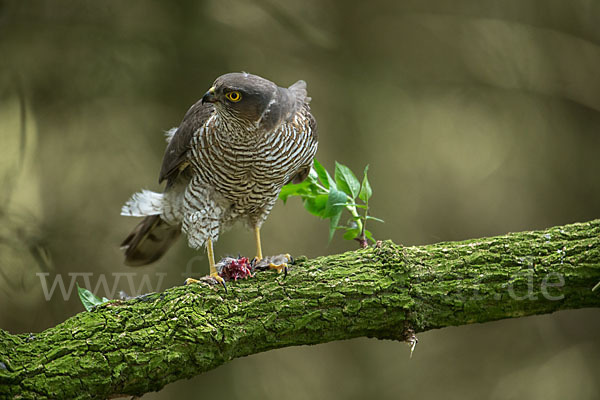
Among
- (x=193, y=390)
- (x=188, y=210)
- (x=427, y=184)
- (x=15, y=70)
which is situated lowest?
(x=193, y=390)

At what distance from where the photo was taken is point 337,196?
8.31 ft

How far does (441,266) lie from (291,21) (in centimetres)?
325

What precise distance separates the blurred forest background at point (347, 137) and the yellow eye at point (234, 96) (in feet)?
7.44

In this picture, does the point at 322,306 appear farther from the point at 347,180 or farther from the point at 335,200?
the point at 347,180

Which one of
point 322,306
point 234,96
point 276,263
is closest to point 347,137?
point 234,96

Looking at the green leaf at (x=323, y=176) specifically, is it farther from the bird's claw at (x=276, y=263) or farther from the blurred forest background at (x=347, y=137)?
the blurred forest background at (x=347, y=137)

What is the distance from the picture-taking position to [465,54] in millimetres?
5059

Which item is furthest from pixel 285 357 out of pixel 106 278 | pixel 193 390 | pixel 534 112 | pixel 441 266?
pixel 534 112

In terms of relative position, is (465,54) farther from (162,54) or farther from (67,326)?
(67,326)

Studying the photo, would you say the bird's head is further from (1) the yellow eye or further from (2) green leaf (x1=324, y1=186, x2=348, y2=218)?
(2) green leaf (x1=324, y1=186, x2=348, y2=218)

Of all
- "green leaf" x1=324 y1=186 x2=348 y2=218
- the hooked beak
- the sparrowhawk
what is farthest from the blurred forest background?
the hooked beak

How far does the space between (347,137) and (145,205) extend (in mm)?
2324

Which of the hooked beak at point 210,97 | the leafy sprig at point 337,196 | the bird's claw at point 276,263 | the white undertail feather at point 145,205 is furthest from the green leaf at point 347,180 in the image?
the white undertail feather at point 145,205

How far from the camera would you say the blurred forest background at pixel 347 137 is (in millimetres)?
4457
